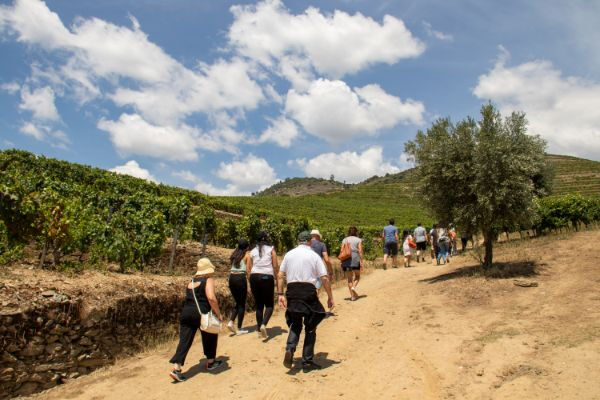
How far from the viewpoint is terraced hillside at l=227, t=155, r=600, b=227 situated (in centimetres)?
5900

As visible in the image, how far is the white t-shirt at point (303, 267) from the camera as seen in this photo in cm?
679

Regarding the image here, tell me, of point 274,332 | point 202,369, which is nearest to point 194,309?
point 202,369

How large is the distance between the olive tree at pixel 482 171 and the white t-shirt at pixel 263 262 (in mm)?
7142

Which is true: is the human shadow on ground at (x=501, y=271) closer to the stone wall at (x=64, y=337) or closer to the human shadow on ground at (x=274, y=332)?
the human shadow on ground at (x=274, y=332)

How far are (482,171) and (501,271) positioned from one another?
2978mm

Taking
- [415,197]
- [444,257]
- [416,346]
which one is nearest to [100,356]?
[416,346]

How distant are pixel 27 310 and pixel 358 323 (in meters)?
6.30

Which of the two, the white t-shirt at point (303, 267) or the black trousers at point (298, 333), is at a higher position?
the white t-shirt at point (303, 267)

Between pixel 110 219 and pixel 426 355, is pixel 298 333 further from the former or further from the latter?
pixel 110 219

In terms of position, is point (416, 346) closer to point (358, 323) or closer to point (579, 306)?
point (358, 323)

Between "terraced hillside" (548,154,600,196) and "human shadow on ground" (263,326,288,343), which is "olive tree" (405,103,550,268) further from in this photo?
"terraced hillside" (548,154,600,196)

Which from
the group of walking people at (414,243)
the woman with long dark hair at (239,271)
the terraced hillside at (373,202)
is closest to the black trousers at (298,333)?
the woman with long dark hair at (239,271)

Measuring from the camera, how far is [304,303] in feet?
21.7

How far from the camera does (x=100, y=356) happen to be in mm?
7645
